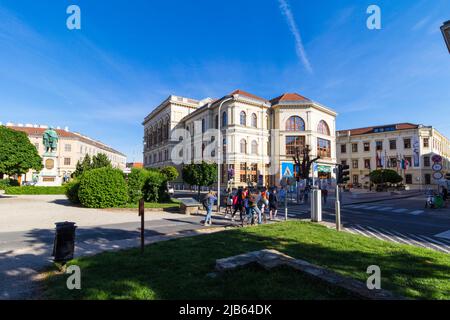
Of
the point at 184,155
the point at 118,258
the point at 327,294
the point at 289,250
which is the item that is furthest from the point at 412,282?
the point at 184,155

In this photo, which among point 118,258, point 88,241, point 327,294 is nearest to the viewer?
point 327,294

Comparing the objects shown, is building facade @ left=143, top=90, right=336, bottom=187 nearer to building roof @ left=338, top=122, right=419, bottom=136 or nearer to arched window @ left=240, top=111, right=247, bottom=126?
arched window @ left=240, top=111, right=247, bottom=126

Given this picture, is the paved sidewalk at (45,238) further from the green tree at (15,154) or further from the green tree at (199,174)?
the green tree at (15,154)

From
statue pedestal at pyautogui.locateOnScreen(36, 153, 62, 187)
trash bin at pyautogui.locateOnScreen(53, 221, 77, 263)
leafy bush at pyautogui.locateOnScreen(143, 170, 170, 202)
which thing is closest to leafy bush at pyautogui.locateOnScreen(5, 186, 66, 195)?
statue pedestal at pyautogui.locateOnScreen(36, 153, 62, 187)

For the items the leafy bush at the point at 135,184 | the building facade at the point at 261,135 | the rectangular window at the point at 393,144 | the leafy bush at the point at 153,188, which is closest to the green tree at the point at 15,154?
the leafy bush at the point at 135,184

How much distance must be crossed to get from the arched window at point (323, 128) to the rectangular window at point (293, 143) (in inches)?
198

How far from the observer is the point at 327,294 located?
3.89 m

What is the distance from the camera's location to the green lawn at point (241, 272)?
3.99m

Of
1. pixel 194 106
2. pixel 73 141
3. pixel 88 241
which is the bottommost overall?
pixel 88 241

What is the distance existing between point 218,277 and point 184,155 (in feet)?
184

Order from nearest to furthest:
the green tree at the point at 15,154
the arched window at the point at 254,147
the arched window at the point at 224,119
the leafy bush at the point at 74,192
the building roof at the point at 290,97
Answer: the leafy bush at the point at 74,192 < the green tree at the point at 15,154 < the arched window at the point at 224,119 < the arched window at the point at 254,147 < the building roof at the point at 290,97

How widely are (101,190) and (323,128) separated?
45628 mm
